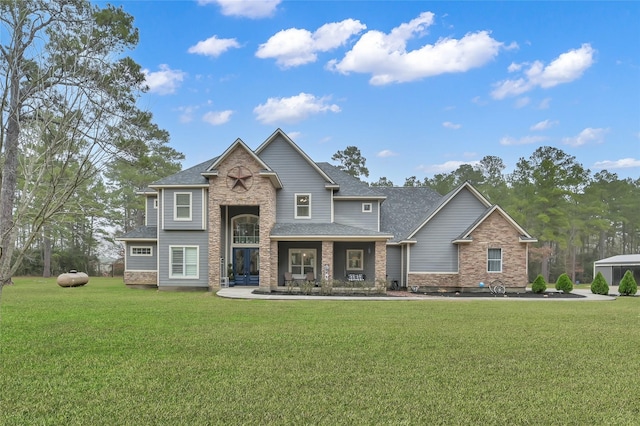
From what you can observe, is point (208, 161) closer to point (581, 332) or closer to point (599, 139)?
point (581, 332)

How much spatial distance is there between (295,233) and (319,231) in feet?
4.11

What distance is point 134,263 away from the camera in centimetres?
2144

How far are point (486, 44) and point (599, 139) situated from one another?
503 inches

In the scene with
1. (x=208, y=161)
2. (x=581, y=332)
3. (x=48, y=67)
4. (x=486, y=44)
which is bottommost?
(x=581, y=332)

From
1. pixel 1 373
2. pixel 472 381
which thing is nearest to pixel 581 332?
pixel 472 381

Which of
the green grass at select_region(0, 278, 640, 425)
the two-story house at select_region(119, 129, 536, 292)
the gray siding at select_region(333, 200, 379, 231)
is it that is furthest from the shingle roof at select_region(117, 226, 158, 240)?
the green grass at select_region(0, 278, 640, 425)

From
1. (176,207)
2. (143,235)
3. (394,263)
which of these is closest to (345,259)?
(394,263)

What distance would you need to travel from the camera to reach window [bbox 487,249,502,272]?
66.3ft

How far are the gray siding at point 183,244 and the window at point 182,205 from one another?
0.88 m

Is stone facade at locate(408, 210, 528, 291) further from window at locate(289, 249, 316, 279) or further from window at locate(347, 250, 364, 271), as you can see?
window at locate(289, 249, 316, 279)

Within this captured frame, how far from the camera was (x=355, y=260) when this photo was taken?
72.4 ft

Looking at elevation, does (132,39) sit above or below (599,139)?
above

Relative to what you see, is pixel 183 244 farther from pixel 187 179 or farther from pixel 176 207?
pixel 187 179

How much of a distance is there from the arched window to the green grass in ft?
36.9
